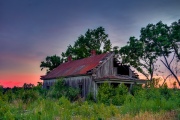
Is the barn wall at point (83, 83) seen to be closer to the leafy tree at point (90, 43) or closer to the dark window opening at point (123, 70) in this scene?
the dark window opening at point (123, 70)

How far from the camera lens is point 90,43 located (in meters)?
54.9

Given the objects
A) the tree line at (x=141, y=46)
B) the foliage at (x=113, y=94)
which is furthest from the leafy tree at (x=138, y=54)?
the foliage at (x=113, y=94)

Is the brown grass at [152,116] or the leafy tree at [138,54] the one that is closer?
the brown grass at [152,116]

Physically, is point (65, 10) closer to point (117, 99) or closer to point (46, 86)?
point (117, 99)

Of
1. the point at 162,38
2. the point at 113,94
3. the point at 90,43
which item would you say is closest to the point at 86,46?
the point at 90,43

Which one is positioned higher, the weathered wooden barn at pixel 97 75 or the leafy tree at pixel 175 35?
the leafy tree at pixel 175 35

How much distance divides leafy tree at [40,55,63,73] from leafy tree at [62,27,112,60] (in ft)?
4.90

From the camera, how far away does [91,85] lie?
103 ft

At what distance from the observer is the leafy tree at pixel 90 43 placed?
54000 mm

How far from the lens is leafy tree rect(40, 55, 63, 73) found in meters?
54.2

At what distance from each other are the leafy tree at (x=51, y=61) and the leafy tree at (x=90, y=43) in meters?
1.49

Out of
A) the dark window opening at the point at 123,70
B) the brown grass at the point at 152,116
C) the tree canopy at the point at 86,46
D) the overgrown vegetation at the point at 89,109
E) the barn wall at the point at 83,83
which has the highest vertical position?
the tree canopy at the point at 86,46

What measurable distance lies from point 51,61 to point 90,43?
8817 millimetres

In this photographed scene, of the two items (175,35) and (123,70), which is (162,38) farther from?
(123,70)
